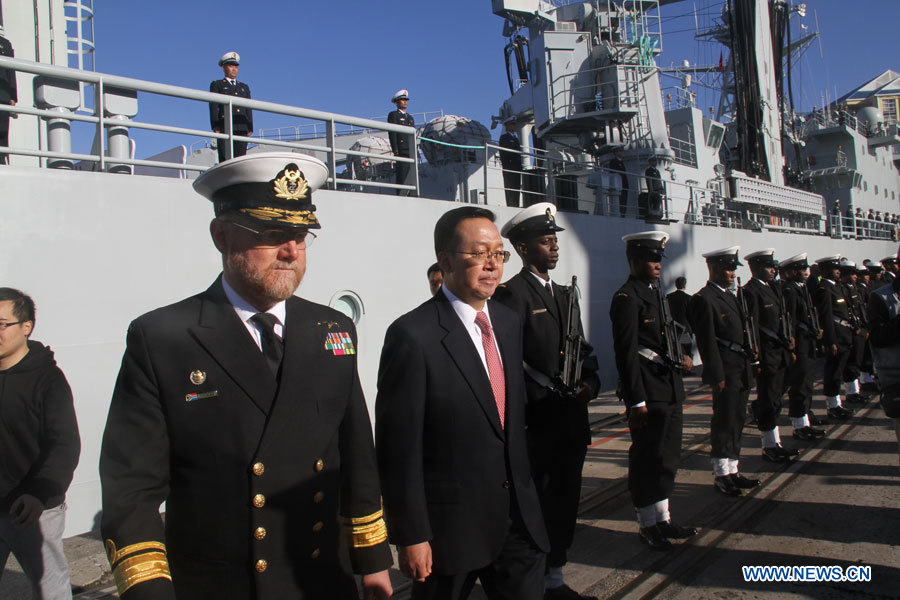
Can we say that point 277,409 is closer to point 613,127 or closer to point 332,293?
point 332,293

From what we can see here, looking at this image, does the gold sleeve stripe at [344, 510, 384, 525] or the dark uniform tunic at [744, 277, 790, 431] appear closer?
the gold sleeve stripe at [344, 510, 384, 525]

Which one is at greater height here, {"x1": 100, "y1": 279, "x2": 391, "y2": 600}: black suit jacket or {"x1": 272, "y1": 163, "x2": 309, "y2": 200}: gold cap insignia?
{"x1": 272, "y1": 163, "x2": 309, "y2": 200}: gold cap insignia

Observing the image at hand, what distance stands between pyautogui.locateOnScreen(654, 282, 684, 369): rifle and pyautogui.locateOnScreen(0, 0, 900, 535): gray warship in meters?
2.69

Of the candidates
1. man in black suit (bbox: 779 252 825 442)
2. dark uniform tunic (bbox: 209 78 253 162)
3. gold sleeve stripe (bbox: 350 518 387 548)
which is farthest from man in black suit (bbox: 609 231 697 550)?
dark uniform tunic (bbox: 209 78 253 162)

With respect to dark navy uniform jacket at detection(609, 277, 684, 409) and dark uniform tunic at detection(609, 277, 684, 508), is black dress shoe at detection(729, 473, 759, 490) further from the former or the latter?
dark navy uniform jacket at detection(609, 277, 684, 409)

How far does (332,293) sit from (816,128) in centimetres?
2519

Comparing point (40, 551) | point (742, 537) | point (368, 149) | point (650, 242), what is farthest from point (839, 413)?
point (368, 149)

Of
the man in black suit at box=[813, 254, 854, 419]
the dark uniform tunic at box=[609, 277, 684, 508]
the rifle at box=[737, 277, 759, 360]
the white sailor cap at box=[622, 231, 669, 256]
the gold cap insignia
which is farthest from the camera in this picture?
the man in black suit at box=[813, 254, 854, 419]

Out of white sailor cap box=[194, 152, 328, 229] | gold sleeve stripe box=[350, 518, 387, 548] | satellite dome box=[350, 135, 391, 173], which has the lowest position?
gold sleeve stripe box=[350, 518, 387, 548]

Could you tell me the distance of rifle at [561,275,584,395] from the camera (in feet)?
10.5

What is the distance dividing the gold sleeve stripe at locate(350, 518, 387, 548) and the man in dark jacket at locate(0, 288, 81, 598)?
5.27 feet

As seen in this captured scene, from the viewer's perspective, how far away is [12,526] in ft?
8.61

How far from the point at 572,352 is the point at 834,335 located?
5.64 m

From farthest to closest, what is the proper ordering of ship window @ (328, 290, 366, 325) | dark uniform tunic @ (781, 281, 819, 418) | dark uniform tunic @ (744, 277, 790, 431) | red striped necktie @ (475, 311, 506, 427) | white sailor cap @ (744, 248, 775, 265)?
1. dark uniform tunic @ (781, 281, 819, 418)
2. white sailor cap @ (744, 248, 775, 265)
3. ship window @ (328, 290, 366, 325)
4. dark uniform tunic @ (744, 277, 790, 431)
5. red striped necktie @ (475, 311, 506, 427)
